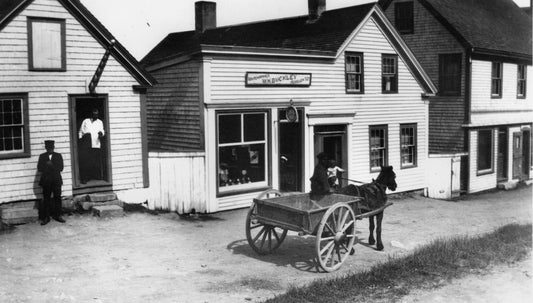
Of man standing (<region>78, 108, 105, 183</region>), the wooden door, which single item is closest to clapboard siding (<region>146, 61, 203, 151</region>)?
man standing (<region>78, 108, 105, 183</region>)

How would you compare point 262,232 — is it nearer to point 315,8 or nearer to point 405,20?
point 315,8

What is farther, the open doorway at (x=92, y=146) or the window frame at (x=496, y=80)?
the window frame at (x=496, y=80)

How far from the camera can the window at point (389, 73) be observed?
21230mm

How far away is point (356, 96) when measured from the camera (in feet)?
66.1

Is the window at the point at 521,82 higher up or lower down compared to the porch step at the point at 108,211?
higher up

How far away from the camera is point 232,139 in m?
16.8

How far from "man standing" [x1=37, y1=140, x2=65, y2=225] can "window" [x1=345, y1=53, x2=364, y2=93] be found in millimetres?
10465

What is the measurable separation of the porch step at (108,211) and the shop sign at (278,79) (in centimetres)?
544

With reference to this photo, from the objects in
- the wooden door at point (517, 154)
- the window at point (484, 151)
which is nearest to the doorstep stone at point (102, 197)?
the window at point (484, 151)

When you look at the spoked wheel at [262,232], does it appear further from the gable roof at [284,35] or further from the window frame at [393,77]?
the window frame at [393,77]

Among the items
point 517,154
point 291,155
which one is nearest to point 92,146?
point 291,155

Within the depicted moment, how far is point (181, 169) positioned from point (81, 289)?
22.6 ft

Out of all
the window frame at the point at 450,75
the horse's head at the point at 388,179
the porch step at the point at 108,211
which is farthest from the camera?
the window frame at the point at 450,75

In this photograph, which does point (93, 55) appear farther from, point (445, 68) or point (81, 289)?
point (445, 68)
